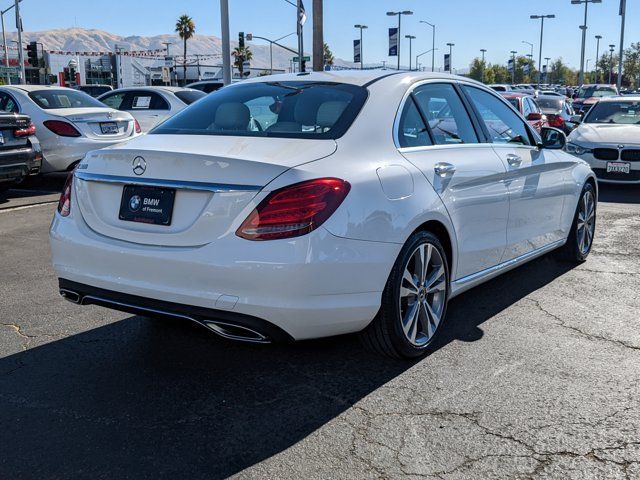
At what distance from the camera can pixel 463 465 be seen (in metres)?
2.94

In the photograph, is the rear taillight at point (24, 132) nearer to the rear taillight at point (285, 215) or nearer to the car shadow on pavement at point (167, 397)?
the car shadow on pavement at point (167, 397)

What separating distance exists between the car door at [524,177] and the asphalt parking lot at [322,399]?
558mm

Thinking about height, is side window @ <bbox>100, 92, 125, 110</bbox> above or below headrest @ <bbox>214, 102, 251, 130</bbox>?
above

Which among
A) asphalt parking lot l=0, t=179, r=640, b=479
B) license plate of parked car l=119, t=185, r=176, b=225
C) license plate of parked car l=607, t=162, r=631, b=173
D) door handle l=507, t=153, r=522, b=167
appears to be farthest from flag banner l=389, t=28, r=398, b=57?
license plate of parked car l=119, t=185, r=176, b=225

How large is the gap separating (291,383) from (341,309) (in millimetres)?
575

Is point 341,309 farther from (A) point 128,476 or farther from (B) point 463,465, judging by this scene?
(A) point 128,476

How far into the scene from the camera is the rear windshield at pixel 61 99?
36.6ft

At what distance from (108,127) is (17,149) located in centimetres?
210

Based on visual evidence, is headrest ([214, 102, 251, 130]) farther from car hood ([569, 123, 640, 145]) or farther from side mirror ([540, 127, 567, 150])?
car hood ([569, 123, 640, 145])

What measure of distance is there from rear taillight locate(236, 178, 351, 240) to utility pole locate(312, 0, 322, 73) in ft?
51.7

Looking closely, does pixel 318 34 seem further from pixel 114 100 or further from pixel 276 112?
pixel 276 112

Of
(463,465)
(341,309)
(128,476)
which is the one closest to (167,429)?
(128,476)

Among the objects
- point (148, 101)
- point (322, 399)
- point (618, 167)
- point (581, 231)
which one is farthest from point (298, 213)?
point (148, 101)

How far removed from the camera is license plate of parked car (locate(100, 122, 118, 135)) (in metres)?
11.3
